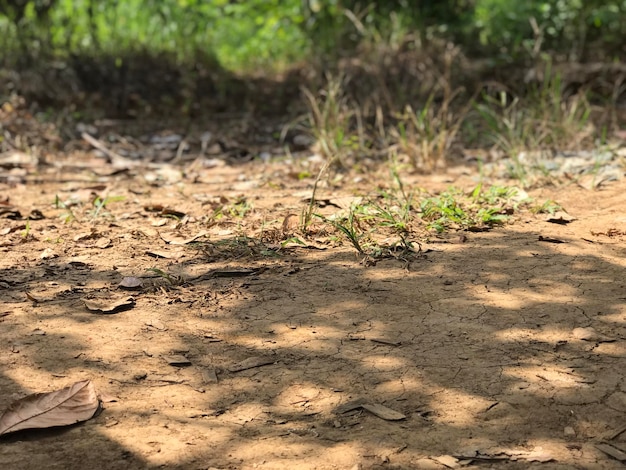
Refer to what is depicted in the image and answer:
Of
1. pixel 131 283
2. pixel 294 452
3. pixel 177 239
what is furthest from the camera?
pixel 177 239

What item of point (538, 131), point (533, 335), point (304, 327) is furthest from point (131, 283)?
point (538, 131)

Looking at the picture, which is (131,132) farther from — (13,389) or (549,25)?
(13,389)

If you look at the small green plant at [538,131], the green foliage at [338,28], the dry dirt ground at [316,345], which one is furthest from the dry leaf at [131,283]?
the green foliage at [338,28]

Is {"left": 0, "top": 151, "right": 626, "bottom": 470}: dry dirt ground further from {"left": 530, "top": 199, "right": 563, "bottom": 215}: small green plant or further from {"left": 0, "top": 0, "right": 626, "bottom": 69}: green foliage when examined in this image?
{"left": 0, "top": 0, "right": 626, "bottom": 69}: green foliage

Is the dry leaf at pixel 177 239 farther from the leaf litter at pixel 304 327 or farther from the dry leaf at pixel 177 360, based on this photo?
the dry leaf at pixel 177 360

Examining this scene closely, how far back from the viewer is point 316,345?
266cm

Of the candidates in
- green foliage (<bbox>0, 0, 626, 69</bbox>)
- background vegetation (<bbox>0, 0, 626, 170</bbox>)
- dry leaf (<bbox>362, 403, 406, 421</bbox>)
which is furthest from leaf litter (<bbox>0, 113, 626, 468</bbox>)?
green foliage (<bbox>0, 0, 626, 69</bbox>)

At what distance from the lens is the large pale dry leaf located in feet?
7.23

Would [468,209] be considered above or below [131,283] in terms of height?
above

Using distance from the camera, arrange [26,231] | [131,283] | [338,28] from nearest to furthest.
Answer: [131,283] → [26,231] → [338,28]

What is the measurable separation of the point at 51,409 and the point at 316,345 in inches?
32.3

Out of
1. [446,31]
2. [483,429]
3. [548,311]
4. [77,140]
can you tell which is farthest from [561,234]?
[446,31]

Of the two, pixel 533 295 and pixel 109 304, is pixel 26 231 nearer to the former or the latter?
pixel 109 304

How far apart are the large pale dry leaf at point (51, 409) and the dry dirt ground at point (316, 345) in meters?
0.03
